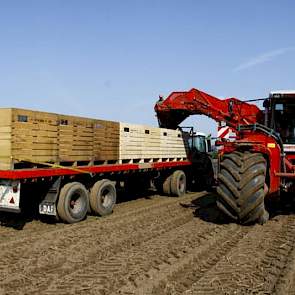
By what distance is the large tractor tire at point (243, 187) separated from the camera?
25.1ft

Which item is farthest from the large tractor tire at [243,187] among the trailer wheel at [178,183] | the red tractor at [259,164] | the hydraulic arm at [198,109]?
the trailer wheel at [178,183]

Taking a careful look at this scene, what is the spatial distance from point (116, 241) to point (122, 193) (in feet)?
24.5

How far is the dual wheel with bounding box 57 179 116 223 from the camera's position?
29.6 ft

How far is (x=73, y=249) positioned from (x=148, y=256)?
1308 millimetres

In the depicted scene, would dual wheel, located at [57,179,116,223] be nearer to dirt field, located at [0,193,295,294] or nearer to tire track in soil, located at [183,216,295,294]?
dirt field, located at [0,193,295,294]

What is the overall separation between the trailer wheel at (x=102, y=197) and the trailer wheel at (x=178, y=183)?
401 cm

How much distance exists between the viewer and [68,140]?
926 centimetres

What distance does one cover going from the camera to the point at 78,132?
9.57 meters

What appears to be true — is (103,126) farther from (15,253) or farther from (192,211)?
(15,253)

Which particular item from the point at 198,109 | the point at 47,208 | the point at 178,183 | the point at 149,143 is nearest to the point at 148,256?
the point at 47,208

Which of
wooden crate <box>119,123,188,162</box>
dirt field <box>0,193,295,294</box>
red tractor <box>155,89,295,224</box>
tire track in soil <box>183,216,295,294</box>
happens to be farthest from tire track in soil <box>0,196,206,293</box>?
wooden crate <box>119,123,188,162</box>

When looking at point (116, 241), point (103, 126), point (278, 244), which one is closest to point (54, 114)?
point (103, 126)

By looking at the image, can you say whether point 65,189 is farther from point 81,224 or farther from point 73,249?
point 73,249

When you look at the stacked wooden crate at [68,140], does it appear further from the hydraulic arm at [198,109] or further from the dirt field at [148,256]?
the hydraulic arm at [198,109]
